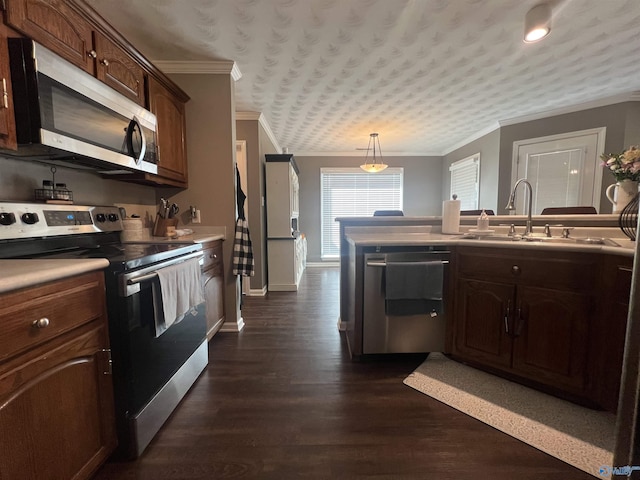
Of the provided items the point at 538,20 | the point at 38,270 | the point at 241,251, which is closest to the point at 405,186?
the point at 538,20

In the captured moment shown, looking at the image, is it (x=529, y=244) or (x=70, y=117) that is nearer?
(x=70, y=117)

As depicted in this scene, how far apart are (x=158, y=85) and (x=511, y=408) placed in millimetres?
3103

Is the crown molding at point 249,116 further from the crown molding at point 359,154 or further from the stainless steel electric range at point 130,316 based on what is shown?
the crown molding at point 359,154

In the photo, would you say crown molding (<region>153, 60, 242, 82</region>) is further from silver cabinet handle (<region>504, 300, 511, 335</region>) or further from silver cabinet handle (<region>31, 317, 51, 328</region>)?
silver cabinet handle (<region>504, 300, 511, 335</region>)

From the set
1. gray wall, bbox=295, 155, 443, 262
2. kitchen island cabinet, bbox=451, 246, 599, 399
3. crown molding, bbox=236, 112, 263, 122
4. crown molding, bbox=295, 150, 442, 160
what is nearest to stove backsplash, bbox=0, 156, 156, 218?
crown molding, bbox=236, 112, 263, 122

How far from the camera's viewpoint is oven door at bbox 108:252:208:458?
114 cm

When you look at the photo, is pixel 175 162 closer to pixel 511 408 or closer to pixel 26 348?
pixel 26 348

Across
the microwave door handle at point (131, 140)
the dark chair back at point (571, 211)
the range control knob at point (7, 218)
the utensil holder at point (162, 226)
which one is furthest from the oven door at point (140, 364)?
the dark chair back at point (571, 211)

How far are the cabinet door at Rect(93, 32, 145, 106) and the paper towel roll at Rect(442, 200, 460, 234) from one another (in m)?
2.42

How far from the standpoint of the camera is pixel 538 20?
1.80 meters

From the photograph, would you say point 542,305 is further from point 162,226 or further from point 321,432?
point 162,226

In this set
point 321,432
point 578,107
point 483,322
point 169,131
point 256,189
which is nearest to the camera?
point 321,432

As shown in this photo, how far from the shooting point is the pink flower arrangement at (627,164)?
163cm

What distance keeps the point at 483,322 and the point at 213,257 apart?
6.74 ft
